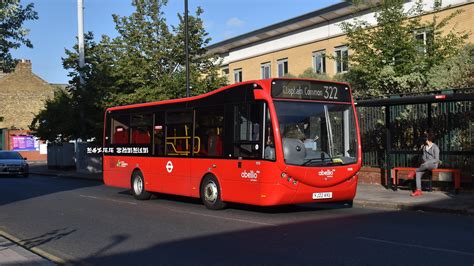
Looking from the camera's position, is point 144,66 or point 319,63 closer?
point 144,66

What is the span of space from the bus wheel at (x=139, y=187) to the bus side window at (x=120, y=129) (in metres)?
1.17

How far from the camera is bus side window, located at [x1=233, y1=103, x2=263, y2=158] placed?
11.7 meters

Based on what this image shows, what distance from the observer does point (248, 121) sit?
1207cm

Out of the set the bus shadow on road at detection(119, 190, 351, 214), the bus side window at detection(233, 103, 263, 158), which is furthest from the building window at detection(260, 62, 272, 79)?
the bus side window at detection(233, 103, 263, 158)

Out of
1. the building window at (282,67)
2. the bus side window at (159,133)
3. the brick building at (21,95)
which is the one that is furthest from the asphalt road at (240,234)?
the brick building at (21,95)

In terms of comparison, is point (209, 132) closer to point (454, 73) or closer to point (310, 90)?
point (310, 90)

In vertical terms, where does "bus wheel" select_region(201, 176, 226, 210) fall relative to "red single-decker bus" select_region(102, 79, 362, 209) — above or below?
Answer: below

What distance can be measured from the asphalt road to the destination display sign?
2.70m

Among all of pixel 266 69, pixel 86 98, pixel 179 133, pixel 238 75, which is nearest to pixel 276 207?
pixel 179 133

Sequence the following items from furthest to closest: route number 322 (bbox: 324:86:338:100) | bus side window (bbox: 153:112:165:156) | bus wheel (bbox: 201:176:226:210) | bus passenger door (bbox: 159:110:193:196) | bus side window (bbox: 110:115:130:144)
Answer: bus side window (bbox: 110:115:130:144), bus side window (bbox: 153:112:165:156), bus passenger door (bbox: 159:110:193:196), bus wheel (bbox: 201:176:226:210), route number 322 (bbox: 324:86:338:100)

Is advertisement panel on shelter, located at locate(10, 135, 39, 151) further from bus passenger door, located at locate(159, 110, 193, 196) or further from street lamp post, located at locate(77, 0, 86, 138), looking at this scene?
bus passenger door, located at locate(159, 110, 193, 196)

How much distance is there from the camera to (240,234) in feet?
31.8

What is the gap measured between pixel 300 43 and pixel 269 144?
2025 cm

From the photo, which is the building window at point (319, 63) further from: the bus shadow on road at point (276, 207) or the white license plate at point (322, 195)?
the white license plate at point (322, 195)
